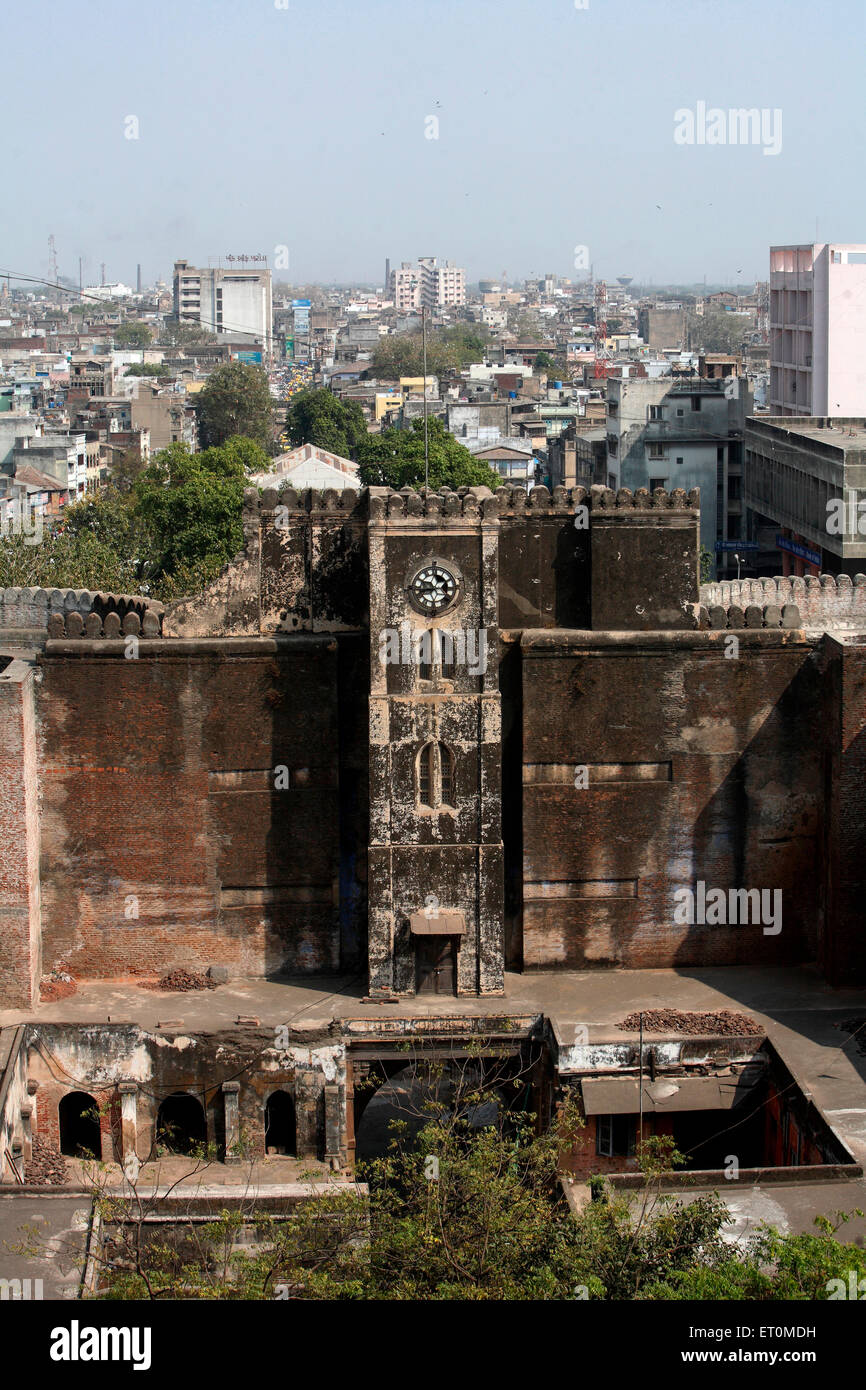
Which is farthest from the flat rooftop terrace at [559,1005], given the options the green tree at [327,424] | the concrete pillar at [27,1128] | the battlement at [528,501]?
the green tree at [327,424]

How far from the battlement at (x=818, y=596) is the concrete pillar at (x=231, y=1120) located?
15444 mm

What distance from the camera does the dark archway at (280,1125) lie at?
92.7 ft

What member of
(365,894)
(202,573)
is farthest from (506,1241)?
(202,573)

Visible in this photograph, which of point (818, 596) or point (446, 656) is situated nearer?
point (446, 656)

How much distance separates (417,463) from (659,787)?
46.6 meters

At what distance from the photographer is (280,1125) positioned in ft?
93.3

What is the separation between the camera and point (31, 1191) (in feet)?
76.8

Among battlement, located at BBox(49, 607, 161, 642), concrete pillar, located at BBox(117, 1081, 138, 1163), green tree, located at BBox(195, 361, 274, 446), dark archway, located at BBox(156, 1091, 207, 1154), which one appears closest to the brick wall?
battlement, located at BBox(49, 607, 161, 642)

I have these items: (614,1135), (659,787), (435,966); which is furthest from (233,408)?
(614,1135)

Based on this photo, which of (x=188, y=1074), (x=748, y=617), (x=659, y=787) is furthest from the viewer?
(x=748, y=617)

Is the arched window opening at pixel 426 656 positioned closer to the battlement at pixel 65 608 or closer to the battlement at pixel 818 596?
the battlement at pixel 65 608

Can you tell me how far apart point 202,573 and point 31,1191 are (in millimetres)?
34870

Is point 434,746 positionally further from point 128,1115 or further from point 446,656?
point 128,1115
